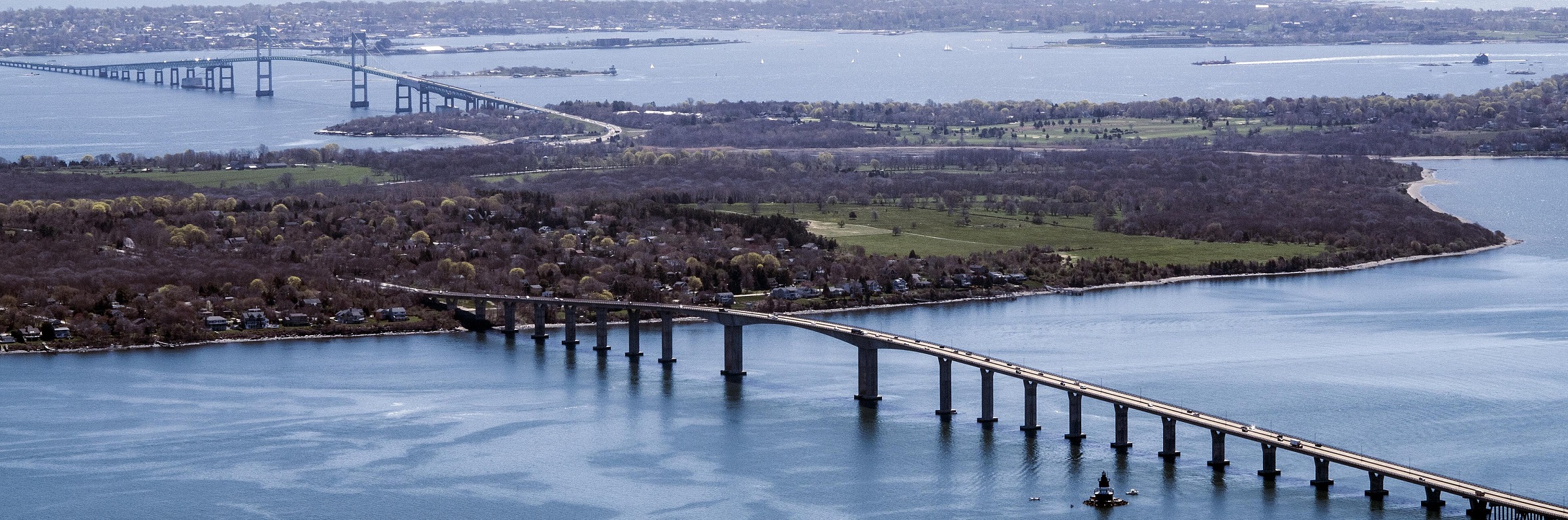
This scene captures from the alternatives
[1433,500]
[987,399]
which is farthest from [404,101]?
[1433,500]

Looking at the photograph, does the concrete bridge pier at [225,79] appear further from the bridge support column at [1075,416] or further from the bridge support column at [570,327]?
the bridge support column at [1075,416]

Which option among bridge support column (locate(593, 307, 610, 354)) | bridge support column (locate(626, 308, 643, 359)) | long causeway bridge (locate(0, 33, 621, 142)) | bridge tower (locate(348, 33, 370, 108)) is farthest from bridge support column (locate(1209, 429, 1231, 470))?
bridge tower (locate(348, 33, 370, 108))

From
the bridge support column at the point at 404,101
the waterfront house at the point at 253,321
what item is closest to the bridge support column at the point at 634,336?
the waterfront house at the point at 253,321

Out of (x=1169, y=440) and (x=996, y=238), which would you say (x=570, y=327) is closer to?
(x=1169, y=440)

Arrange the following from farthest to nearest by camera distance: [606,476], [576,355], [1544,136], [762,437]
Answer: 1. [1544,136]
2. [576,355]
3. [762,437]
4. [606,476]

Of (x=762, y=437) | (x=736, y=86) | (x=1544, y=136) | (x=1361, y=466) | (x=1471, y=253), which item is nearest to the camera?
(x=1361, y=466)

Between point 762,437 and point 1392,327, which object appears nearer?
point 762,437

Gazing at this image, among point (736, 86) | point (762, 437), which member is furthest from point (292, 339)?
point (736, 86)

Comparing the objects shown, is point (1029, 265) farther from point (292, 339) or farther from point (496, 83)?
point (496, 83)
